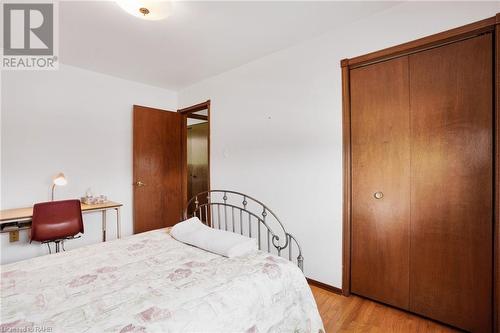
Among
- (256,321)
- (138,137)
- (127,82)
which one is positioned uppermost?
(127,82)

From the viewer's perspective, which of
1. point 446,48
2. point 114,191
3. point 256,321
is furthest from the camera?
point 114,191

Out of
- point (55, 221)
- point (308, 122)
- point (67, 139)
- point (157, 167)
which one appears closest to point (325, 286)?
point (308, 122)

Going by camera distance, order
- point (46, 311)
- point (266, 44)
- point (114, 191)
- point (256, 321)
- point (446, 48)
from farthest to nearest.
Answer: point (114, 191) → point (266, 44) → point (446, 48) → point (256, 321) → point (46, 311)

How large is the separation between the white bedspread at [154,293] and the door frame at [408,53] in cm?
87

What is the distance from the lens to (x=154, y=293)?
1.22m

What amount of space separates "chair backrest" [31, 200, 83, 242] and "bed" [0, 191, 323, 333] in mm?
789

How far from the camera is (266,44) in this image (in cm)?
258

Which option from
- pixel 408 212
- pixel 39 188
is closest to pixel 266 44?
pixel 408 212

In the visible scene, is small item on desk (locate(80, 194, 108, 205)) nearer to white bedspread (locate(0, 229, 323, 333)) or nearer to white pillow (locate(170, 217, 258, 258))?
white bedspread (locate(0, 229, 323, 333))

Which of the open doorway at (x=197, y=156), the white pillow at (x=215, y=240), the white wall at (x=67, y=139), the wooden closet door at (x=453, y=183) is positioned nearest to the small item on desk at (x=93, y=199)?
the white wall at (x=67, y=139)

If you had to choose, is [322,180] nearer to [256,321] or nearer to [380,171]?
[380,171]

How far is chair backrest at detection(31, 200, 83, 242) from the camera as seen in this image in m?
2.27

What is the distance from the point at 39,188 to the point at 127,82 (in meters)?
1.82

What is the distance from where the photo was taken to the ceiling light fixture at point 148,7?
64.5 inches
